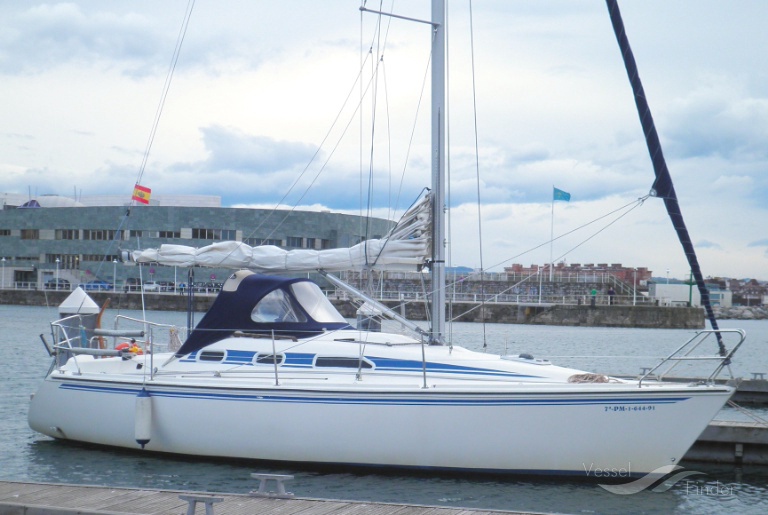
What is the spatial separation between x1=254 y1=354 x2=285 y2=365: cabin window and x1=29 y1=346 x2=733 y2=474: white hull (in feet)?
1.02

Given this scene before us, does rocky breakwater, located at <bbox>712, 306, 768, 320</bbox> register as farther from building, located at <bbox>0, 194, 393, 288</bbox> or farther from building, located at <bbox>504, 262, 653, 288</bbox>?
building, located at <bbox>0, 194, 393, 288</bbox>

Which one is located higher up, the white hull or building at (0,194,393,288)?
building at (0,194,393,288)

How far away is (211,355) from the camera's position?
13.0m

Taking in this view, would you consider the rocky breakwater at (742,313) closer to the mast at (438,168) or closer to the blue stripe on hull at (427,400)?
the mast at (438,168)

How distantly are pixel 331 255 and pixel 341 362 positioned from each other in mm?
2119

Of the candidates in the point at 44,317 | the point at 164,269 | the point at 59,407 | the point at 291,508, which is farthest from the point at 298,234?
the point at 291,508

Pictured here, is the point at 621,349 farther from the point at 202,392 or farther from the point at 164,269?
the point at 164,269

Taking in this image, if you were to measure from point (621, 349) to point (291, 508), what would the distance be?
3227cm

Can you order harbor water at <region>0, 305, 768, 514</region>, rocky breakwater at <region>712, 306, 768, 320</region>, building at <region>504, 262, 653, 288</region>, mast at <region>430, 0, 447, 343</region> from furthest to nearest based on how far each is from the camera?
rocky breakwater at <region>712, 306, 768, 320</region>, building at <region>504, 262, 653, 288</region>, mast at <region>430, 0, 447, 343</region>, harbor water at <region>0, 305, 768, 514</region>

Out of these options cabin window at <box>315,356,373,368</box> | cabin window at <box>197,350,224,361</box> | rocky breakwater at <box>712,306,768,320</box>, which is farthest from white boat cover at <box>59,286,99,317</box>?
rocky breakwater at <box>712,306,768,320</box>

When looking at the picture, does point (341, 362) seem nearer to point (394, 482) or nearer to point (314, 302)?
point (314, 302)

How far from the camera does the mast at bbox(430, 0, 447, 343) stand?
42.8 feet

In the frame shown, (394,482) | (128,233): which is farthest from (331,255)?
(128,233)

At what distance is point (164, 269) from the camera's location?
67.2 metres
